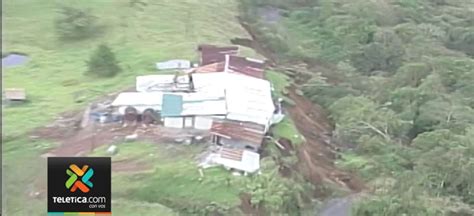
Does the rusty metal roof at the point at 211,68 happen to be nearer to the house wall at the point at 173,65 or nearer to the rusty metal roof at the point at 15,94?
the house wall at the point at 173,65

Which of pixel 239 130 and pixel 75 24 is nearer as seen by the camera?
pixel 239 130

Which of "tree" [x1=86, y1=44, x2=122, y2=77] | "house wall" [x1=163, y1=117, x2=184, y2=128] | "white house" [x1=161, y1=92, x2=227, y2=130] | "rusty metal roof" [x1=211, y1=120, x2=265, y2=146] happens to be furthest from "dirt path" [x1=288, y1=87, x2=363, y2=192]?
"tree" [x1=86, y1=44, x2=122, y2=77]

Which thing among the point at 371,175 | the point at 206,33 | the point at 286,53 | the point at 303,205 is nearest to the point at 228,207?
the point at 303,205

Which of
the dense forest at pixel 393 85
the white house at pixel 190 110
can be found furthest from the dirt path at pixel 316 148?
the white house at pixel 190 110

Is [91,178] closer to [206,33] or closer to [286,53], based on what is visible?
[206,33]

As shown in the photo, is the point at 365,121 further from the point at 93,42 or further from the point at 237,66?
the point at 93,42

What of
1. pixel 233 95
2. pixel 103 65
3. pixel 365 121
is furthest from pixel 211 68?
pixel 365 121
